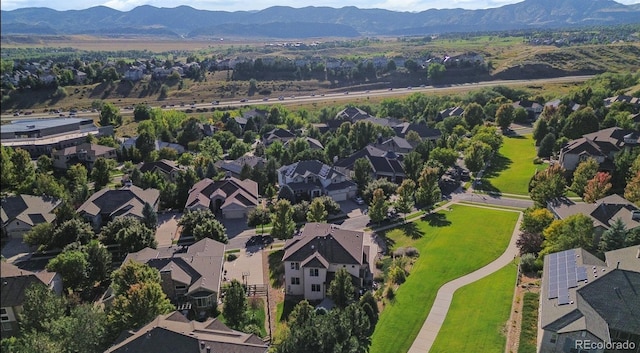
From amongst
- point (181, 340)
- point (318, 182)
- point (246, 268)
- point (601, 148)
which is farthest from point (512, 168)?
point (181, 340)

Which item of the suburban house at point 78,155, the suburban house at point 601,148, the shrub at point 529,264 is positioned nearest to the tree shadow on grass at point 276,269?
the shrub at point 529,264

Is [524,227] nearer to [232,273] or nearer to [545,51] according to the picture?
[232,273]

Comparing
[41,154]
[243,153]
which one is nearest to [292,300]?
[243,153]

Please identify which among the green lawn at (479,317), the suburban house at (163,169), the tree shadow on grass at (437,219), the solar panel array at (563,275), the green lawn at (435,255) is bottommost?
the tree shadow on grass at (437,219)

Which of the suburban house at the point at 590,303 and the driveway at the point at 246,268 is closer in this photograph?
the suburban house at the point at 590,303

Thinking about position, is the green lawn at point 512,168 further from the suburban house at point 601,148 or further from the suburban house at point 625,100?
the suburban house at point 625,100

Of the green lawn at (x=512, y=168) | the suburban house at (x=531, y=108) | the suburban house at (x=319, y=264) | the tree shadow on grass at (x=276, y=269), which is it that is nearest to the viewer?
the suburban house at (x=319, y=264)

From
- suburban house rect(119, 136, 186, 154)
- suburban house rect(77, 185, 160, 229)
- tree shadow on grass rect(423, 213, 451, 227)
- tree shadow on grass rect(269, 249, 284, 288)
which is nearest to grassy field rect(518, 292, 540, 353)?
tree shadow on grass rect(423, 213, 451, 227)

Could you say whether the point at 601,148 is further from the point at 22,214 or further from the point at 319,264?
the point at 22,214
